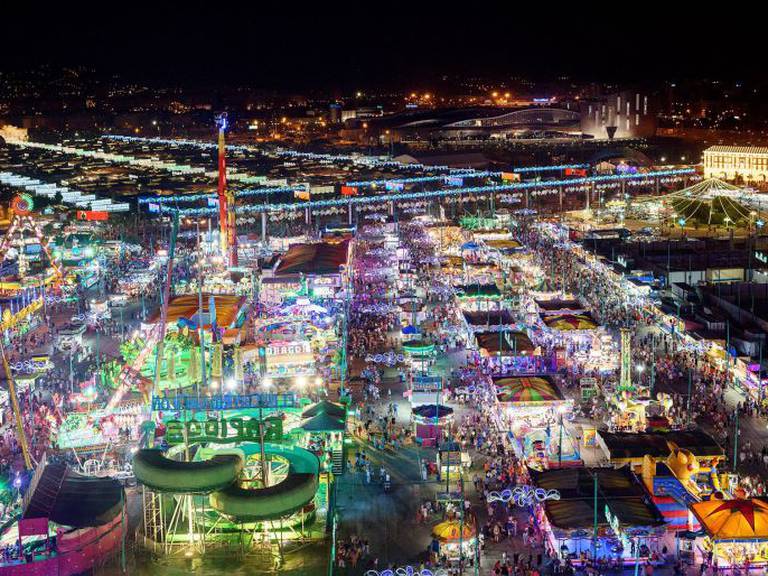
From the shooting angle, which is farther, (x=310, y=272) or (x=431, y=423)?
(x=310, y=272)

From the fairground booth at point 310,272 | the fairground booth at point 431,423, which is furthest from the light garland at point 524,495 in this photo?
the fairground booth at point 310,272

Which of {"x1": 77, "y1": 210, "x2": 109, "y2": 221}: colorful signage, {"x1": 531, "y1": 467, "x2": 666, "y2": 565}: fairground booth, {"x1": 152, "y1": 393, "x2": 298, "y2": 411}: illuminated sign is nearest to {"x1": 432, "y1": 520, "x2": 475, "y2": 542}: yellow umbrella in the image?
{"x1": 531, "y1": 467, "x2": 666, "y2": 565}: fairground booth

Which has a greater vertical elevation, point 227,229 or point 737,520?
point 227,229

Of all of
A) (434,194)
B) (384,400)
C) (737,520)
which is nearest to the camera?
(737,520)

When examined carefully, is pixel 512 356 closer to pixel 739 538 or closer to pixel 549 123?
pixel 739 538

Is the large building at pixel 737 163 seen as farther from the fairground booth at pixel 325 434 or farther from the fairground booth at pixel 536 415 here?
the fairground booth at pixel 325 434

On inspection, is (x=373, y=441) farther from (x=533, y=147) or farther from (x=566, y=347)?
(x=533, y=147)

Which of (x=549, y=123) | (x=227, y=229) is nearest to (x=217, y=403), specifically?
(x=227, y=229)
